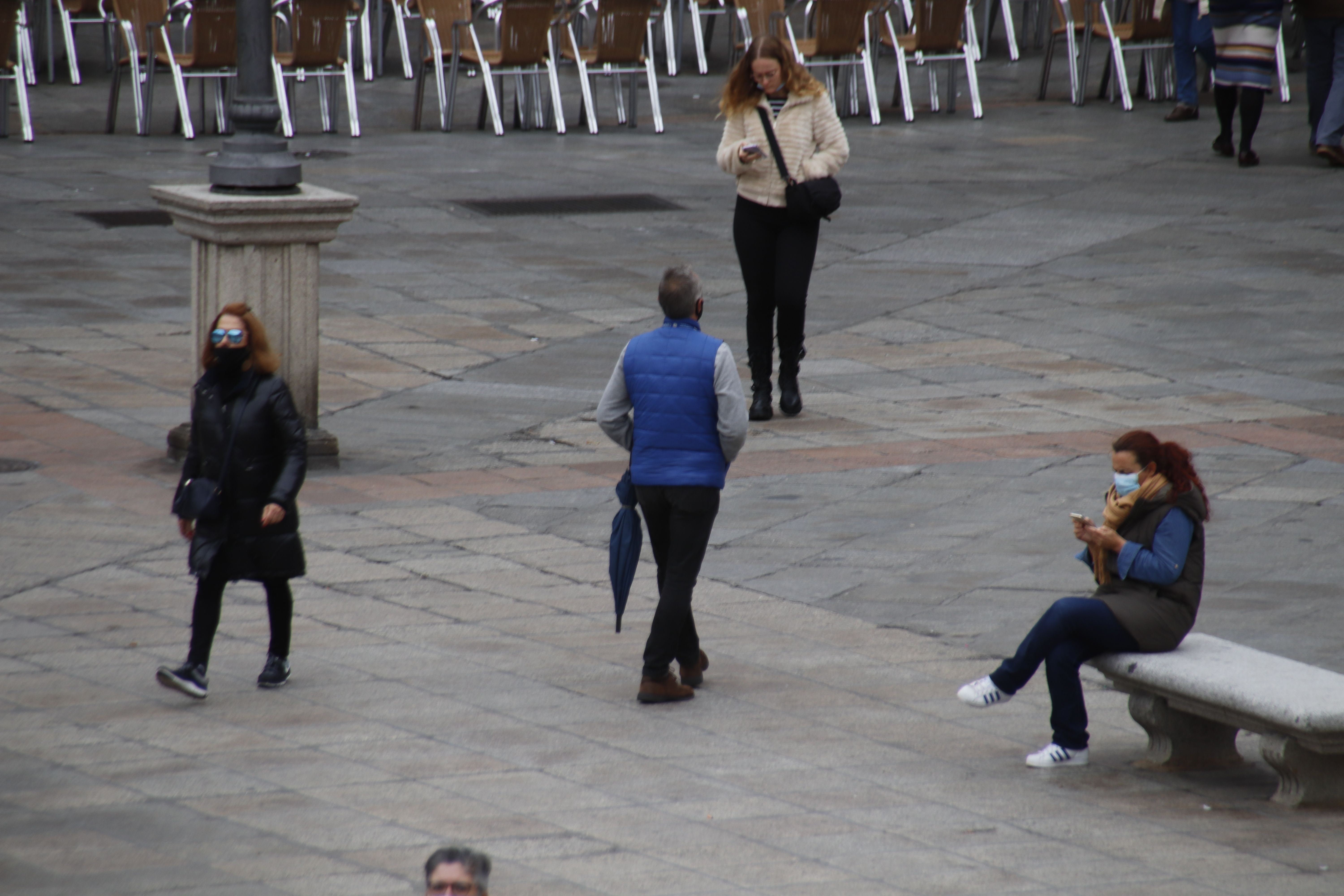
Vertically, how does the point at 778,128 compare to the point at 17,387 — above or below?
above

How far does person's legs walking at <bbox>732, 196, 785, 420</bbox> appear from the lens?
9945 mm

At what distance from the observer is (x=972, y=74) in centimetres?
1992

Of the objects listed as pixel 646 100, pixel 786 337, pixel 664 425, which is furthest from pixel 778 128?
pixel 646 100

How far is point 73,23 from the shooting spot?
2078 cm

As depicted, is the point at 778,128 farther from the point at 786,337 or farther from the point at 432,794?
the point at 432,794

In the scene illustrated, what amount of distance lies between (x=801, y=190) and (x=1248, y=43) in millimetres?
8365

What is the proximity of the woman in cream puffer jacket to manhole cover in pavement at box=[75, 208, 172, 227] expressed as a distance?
582 cm

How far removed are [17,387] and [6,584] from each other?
3181 millimetres

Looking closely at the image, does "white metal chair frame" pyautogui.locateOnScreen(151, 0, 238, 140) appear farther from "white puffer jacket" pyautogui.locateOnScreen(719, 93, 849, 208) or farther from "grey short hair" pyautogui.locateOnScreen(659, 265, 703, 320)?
→ "grey short hair" pyautogui.locateOnScreen(659, 265, 703, 320)

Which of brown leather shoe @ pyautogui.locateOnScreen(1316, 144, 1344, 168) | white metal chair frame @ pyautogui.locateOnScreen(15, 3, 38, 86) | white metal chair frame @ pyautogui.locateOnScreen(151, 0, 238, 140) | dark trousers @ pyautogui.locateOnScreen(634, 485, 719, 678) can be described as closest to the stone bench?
dark trousers @ pyautogui.locateOnScreen(634, 485, 719, 678)

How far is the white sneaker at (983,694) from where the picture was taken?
5.99 meters

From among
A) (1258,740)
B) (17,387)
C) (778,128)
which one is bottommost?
(1258,740)

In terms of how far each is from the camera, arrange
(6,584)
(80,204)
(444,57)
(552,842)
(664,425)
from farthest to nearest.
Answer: (444,57), (80,204), (6,584), (664,425), (552,842)

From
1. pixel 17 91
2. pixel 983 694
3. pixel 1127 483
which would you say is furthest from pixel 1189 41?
pixel 983 694
